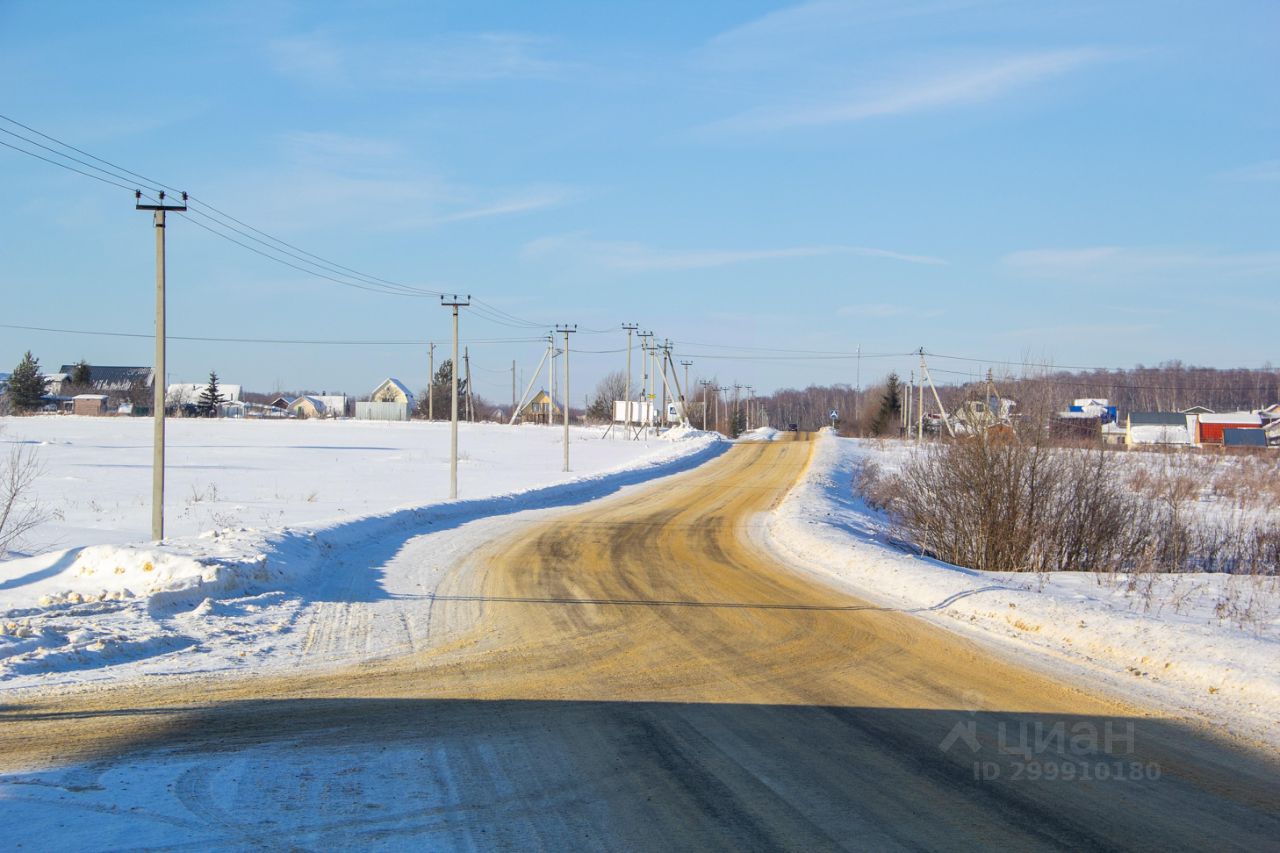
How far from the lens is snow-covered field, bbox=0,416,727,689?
9148 mm

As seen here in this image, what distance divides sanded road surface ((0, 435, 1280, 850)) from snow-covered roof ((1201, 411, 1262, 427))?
96.8 meters

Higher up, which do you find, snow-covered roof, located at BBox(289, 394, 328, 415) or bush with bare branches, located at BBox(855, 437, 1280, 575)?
snow-covered roof, located at BBox(289, 394, 328, 415)

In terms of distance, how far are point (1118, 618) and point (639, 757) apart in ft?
21.4

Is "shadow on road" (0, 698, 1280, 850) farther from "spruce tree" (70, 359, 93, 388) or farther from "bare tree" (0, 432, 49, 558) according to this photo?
"spruce tree" (70, 359, 93, 388)

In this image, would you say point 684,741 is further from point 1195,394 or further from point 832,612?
point 1195,394

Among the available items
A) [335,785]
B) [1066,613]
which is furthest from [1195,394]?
[335,785]

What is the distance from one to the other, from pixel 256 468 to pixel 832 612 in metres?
33.3

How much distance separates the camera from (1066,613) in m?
10.8

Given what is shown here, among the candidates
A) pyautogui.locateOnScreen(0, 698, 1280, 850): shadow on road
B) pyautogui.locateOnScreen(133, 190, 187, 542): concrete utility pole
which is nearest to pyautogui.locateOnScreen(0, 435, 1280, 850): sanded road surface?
pyautogui.locateOnScreen(0, 698, 1280, 850): shadow on road

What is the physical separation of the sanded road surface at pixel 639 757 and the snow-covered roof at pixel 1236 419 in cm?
9684

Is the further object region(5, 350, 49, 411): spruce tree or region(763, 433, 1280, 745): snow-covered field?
region(5, 350, 49, 411): spruce tree

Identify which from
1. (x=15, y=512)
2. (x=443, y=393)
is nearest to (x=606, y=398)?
(x=443, y=393)

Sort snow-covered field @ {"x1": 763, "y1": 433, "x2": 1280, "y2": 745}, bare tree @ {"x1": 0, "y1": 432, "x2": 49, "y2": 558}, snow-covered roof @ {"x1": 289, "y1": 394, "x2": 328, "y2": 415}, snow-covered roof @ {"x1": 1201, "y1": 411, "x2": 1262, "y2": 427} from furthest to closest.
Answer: snow-covered roof @ {"x1": 289, "y1": 394, "x2": 328, "y2": 415}, snow-covered roof @ {"x1": 1201, "y1": 411, "x2": 1262, "y2": 427}, bare tree @ {"x1": 0, "y1": 432, "x2": 49, "y2": 558}, snow-covered field @ {"x1": 763, "y1": 433, "x2": 1280, "y2": 745}

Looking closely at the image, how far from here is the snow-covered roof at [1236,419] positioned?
91.5m
